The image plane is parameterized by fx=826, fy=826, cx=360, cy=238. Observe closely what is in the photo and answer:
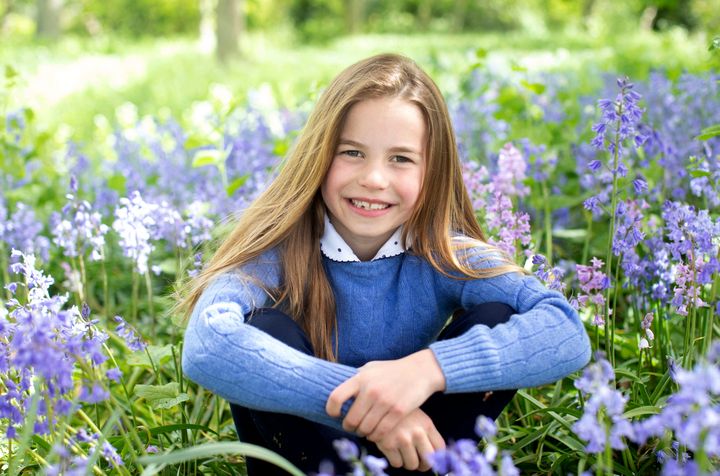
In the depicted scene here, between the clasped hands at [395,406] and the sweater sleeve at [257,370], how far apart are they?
5cm

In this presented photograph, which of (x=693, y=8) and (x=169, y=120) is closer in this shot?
(x=169, y=120)

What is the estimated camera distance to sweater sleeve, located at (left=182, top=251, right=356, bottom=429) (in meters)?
1.73

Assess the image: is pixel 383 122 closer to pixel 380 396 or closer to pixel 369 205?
pixel 369 205

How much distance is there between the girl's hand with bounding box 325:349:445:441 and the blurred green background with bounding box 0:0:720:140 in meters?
2.01

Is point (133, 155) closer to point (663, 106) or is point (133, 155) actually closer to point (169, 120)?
point (169, 120)

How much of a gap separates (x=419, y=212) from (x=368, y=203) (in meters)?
0.20

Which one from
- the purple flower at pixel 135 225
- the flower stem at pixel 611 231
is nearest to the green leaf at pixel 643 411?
the flower stem at pixel 611 231

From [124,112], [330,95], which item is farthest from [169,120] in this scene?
[330,95]

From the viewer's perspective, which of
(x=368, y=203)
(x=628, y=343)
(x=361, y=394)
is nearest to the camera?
(x=361, y=394)

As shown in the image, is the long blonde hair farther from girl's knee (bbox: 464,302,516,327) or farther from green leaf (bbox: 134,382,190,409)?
green leaf (bbox: 134,382,190,409)

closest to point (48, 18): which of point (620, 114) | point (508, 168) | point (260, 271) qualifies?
point (508, 168)

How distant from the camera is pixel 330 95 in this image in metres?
2.19

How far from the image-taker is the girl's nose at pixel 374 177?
2.05 meters

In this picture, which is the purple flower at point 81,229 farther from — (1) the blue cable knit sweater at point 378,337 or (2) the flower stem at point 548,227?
(2) the flower stem at point 548,227
